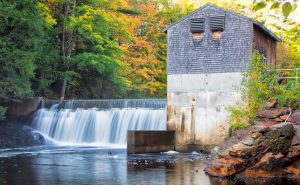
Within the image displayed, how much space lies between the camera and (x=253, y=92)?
717 inches

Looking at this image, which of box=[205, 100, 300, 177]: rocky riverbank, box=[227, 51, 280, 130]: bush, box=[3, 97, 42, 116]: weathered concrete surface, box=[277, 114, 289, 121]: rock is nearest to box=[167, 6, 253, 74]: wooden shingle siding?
box=[227, 51, 280, 130]: bush

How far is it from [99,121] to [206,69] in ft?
26.1

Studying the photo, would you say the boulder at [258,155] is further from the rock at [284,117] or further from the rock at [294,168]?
the rock at [284,117]

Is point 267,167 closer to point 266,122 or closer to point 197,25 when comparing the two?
point 266,122

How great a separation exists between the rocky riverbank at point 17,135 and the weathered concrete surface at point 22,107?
608 mm

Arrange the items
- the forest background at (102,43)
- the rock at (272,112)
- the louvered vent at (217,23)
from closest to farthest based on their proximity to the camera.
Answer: the rock at (272,112) < the louvered vent at (217,23) < the forest background at (102,43)

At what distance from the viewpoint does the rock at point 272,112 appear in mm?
17094

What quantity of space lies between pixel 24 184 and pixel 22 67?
13.1 meters

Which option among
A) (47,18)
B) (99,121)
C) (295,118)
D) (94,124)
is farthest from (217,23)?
(47,18)

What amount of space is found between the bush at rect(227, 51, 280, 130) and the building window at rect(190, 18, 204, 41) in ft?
10.3

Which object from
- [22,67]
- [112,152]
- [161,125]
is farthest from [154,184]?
[22,67]

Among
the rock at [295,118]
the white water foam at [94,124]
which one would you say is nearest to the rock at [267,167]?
the rock at [295,118]

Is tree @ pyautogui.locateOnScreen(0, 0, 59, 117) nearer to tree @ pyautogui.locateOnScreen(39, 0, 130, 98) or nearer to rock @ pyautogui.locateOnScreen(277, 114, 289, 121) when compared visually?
tree @ pyautogui.locateOnScreen(39, 0, 130, 98)

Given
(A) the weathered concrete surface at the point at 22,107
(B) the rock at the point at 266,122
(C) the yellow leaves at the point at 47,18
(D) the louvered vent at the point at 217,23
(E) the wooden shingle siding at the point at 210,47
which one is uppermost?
(C) the yellow leaves at the point at 47,18
